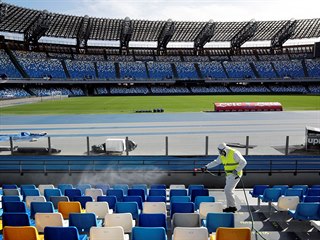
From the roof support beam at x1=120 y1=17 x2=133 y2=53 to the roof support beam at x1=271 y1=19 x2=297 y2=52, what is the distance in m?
37.4

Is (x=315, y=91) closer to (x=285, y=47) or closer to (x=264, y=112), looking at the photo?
(x=285, y=47)

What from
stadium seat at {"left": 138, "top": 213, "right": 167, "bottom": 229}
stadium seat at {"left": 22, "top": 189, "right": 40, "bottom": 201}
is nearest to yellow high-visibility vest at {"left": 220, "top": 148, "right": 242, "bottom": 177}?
stadium seat at {"left": 138, "top": 213, "right": 167, "bottom": 229}

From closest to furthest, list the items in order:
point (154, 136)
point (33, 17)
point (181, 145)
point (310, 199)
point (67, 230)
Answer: point (67, 230) → point (310, 199) → point (181, 145) → point (154, 136) → point (33, 17)

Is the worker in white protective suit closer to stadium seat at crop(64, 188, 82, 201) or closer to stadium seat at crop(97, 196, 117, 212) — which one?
stadium seat at crop(97, 196, 117, 212)

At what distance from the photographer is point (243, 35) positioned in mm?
80500

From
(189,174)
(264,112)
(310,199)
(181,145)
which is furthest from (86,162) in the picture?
(264,112)

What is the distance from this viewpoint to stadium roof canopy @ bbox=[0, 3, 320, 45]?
215 ft

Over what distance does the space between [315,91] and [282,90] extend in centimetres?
772

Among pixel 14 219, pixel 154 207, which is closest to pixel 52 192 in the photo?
pixel 14 219

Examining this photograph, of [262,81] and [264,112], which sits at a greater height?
[262,81]

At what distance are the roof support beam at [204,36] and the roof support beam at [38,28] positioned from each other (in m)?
36.0

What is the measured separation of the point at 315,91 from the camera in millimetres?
75438

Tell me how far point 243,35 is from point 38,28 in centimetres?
4927

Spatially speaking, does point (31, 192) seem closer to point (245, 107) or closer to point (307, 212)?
point (307, 212)
